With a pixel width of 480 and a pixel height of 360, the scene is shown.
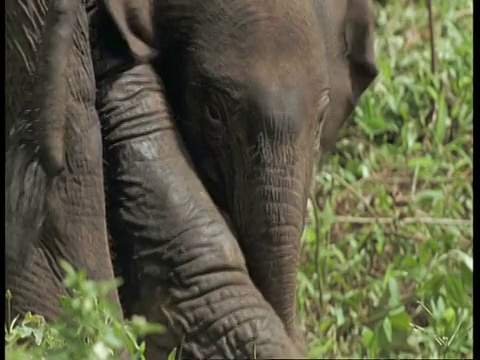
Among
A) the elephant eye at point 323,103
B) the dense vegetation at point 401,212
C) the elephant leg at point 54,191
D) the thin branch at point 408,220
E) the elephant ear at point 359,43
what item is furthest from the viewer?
the thin branch at point 408,220

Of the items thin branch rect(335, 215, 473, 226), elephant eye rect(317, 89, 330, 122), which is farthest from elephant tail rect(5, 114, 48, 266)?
thin branch rect(335, 215, 473, 226)

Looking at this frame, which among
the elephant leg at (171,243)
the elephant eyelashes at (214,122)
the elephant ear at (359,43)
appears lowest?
the elephant leg at (171,243)

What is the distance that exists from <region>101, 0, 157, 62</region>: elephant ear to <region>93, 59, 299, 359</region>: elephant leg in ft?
0.11

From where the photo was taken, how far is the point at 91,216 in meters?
1.89

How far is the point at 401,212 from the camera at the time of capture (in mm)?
3102

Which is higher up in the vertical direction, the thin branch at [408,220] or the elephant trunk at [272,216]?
the elephant trunk at [272,216]

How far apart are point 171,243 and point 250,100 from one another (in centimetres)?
20

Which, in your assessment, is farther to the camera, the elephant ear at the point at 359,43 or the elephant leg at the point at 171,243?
the elephant ear at the point at 359,43

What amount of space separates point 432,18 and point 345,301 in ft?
2.88

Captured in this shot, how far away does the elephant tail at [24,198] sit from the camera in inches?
74.0

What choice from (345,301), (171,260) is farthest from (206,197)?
(345,301)

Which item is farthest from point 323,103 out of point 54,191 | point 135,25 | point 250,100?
point 54,191

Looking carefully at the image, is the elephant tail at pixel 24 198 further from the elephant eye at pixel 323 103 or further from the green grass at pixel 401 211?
the green grass at pixel 401 211

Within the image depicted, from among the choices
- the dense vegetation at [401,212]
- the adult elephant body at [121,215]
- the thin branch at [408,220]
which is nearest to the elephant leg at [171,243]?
the adult elephant body at [121,215]
